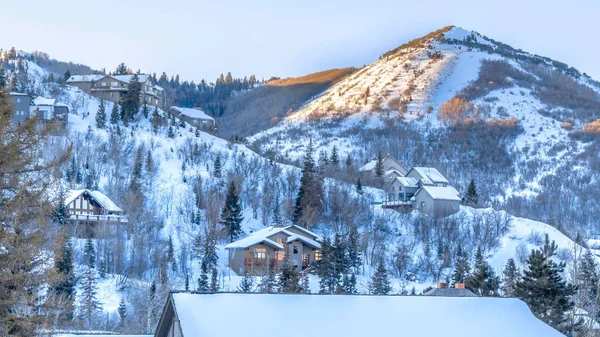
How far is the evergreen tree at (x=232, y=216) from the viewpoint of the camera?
232ft

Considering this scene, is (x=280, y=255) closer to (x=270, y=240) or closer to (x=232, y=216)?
(x=270, y=240)

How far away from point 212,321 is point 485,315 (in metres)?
7.53

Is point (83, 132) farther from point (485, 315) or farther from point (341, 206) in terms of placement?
point (485, 315)

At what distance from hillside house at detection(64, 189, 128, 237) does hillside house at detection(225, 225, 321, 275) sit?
380 inches

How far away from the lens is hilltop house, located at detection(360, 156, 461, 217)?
81000mm

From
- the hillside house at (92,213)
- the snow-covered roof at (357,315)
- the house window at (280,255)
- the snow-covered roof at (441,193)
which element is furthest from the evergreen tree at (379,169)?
the snow-covered roof at (357,315)

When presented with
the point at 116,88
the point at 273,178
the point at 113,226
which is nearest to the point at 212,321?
the point at 113,226

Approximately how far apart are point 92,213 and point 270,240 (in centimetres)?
1459

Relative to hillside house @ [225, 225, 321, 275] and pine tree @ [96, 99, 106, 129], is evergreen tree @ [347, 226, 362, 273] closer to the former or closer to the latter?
hillside house @ [225, 225, 321, 275]

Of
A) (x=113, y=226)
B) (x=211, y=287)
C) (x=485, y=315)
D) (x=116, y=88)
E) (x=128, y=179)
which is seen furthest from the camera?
(x=116, y=88)

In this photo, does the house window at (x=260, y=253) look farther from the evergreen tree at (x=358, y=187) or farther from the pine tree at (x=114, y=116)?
the pine tree at (x=114, y=116)

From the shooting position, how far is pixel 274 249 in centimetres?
6694

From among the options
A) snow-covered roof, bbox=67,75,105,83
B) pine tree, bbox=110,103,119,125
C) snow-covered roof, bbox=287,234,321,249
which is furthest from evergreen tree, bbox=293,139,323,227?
snow-covered roof, bbox=67,75,105,83

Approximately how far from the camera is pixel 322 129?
511ft
